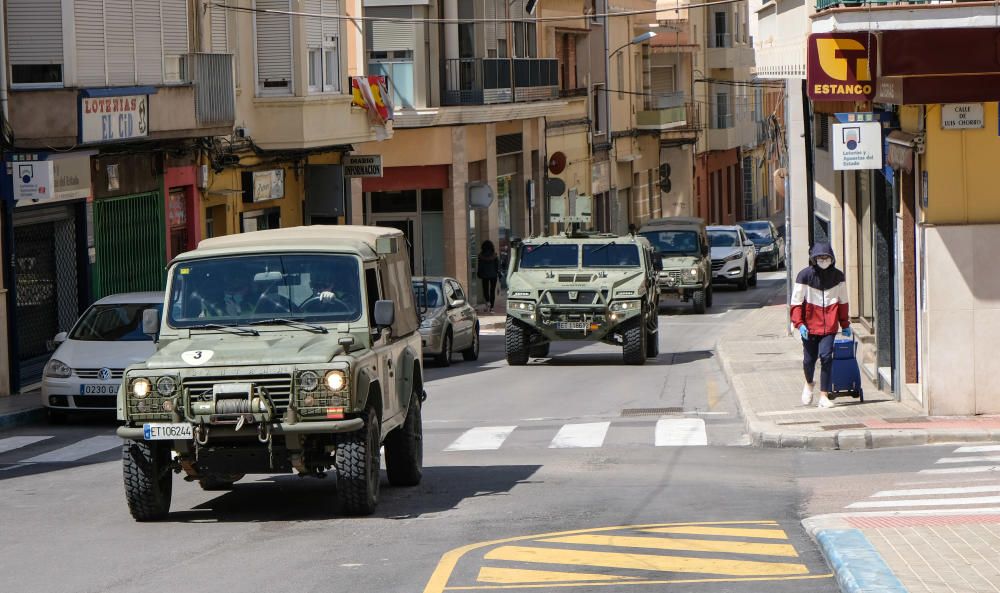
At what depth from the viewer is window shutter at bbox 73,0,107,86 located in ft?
90.5

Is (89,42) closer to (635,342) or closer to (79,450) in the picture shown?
(635,342)

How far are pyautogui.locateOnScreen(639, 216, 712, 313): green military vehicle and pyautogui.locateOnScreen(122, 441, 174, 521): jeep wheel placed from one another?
93.8 feet

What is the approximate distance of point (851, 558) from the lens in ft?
34.0

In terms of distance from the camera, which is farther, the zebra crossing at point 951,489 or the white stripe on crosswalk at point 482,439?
the white stripe on crosswalk at point 482,439

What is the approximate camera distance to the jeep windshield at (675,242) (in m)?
43.1

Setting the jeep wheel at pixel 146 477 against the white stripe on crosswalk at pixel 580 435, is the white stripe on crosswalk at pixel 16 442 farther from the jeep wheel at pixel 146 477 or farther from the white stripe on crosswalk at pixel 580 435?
the jeep wheel at pixel 146 477

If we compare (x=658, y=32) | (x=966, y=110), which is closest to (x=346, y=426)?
(x=966, y=110)

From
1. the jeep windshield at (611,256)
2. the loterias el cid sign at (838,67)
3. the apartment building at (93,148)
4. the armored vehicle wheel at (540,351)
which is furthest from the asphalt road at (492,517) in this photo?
the armored vehicle wheel at (540,351)

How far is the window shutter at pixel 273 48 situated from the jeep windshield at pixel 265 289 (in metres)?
23.1

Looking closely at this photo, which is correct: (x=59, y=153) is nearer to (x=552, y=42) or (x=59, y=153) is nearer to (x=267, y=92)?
(x=267, y=92)

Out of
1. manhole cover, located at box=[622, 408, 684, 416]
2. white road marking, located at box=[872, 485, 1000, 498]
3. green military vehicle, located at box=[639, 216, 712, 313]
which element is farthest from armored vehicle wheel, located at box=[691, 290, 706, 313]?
white road marking, located at box=[872, 485, 1000, 498]

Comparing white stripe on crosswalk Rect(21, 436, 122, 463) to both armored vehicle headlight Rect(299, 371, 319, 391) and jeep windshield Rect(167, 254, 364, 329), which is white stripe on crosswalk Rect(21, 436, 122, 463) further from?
armored vehicle headlight Rect(299, 371, 319, 391)

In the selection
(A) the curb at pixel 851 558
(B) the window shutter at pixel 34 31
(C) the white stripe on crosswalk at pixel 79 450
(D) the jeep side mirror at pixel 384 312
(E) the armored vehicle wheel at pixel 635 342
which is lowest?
(C) the white stripe on crosswalk at pixel 79 450

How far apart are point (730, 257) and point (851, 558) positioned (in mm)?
41122
